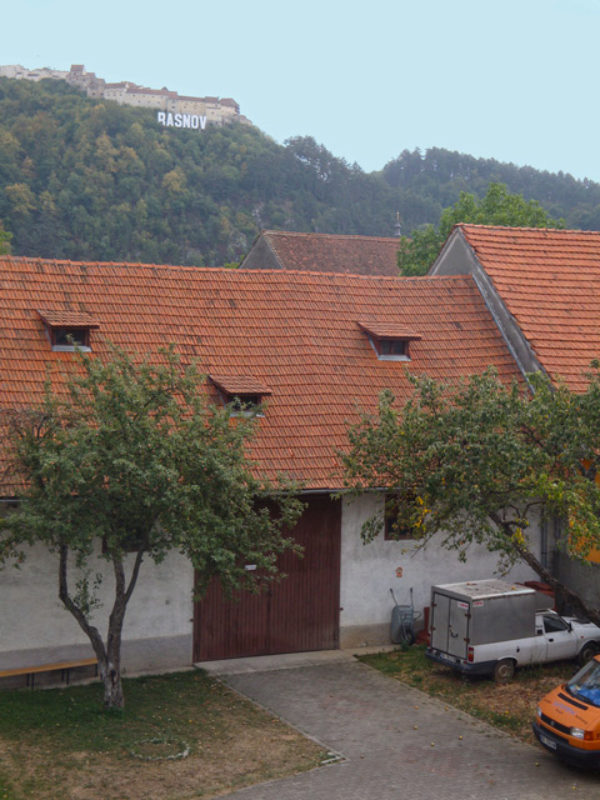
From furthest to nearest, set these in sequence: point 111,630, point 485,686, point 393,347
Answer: point 393,347, point 485,686, point 111,630

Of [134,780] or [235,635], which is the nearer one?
[134,780]

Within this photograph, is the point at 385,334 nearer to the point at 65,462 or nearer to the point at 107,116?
the point at 65,462

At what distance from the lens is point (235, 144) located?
294 feet

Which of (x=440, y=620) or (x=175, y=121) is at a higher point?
(x=175, y=121)

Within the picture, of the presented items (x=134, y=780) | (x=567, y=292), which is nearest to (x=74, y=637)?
(x=134, y=780)

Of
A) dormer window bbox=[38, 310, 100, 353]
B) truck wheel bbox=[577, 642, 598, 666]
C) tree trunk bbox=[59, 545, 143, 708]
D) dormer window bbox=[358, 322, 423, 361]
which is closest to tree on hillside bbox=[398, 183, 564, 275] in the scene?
dormer window bbox=[358, 322, 423, 361]

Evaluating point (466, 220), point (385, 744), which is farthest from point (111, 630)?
point (466, 220)

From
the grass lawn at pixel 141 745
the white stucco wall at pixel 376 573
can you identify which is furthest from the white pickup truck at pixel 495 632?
the grass lawn at pixel 141 745

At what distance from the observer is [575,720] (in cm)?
1346

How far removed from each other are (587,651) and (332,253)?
2815cm

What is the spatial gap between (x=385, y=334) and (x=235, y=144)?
72387 millimetres

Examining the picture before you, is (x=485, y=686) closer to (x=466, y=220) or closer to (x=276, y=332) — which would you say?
(x=276, y=332)

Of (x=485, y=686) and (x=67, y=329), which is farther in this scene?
(x=67, y=329)

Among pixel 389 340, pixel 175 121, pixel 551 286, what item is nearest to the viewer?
pixel 389 340
